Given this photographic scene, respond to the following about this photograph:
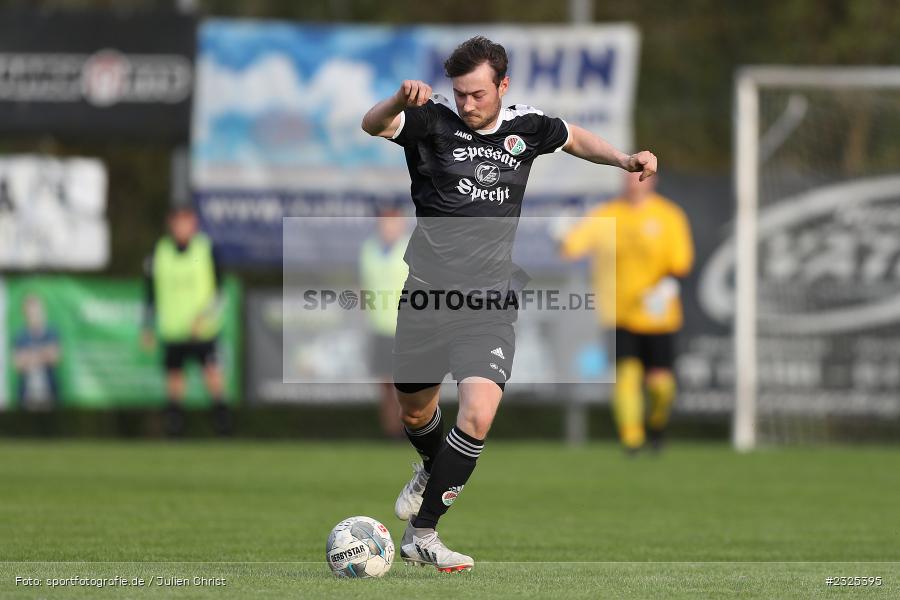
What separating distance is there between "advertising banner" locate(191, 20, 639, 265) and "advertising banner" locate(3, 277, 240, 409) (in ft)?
3.87

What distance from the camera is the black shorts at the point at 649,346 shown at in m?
14.8

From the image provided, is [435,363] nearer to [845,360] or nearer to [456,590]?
[456,590]

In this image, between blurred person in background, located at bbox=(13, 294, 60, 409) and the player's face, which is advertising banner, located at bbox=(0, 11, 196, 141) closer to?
blurred person in background, located at bbox=(13, 294, 60, 409)

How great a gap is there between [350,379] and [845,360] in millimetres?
5101

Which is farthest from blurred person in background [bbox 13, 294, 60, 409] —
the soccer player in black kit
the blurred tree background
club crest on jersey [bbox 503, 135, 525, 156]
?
club crest on jersey [bbox 503, 135, 525, 156]

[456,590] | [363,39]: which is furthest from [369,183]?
[456,590]

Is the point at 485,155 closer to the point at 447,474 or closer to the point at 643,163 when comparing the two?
the point at 643,163

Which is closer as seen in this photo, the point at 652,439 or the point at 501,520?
the point at 501,520

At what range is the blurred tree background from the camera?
21.2 m

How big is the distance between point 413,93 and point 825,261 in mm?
10904

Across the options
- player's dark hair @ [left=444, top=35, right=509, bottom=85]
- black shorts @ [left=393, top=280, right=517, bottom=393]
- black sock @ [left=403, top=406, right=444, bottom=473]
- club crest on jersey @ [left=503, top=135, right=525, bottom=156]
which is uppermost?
player's dark hair @ [left=444, top=35, right=509, bottom=85]

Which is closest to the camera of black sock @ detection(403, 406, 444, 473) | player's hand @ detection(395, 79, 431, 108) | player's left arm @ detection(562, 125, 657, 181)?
player's hand @ detection(395, 79, 431, 108)

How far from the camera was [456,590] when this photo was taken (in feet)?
19.8
